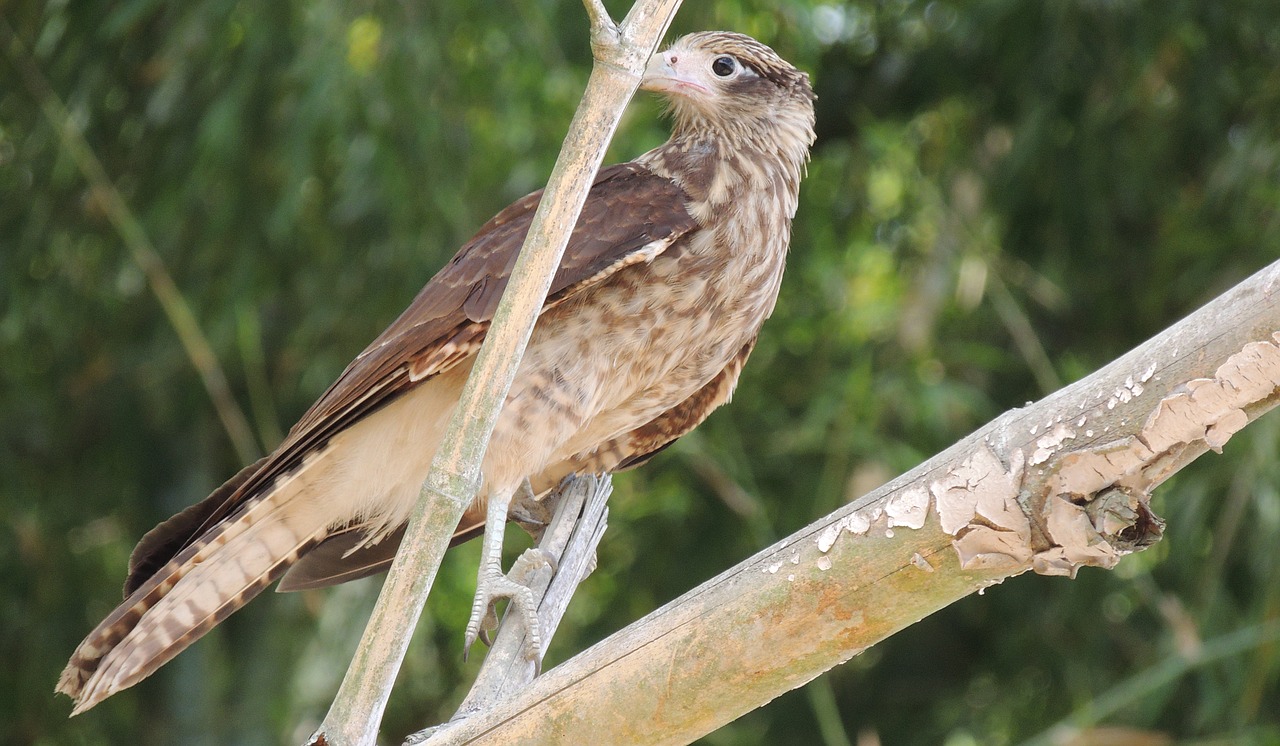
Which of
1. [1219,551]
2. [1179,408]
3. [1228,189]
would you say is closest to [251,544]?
[1179,408]

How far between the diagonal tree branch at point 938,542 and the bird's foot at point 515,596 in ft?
0.99

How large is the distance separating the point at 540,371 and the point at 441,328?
0.17 meters

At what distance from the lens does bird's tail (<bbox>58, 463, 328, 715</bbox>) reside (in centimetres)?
202

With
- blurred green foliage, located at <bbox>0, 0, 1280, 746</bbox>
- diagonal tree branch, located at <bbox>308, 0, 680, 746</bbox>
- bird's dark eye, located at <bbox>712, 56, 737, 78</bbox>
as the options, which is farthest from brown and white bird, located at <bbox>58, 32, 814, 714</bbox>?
blurred green foliage, located at <bbox>0, 0, 1280, 746</bbox>

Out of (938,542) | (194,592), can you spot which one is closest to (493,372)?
(938,542)

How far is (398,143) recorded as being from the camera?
316 cm

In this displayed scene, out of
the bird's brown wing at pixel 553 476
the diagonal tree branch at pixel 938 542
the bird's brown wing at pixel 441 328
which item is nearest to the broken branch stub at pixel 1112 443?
the diagonal tree branch at pixel 938 542

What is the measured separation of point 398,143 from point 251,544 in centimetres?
118

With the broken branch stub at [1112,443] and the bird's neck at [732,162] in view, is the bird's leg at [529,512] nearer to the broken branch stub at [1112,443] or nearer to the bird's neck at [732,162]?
the bird's neck at [732,162]

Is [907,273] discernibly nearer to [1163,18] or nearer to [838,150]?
[838,150]

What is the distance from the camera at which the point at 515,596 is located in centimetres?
199

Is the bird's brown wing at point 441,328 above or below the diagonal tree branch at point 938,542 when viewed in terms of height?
above

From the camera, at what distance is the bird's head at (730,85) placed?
2.52 meters

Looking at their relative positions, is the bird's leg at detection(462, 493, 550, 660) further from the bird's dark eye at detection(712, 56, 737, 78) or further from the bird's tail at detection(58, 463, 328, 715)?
the bird's dark eye at detection(712, 56, 737, 78)
